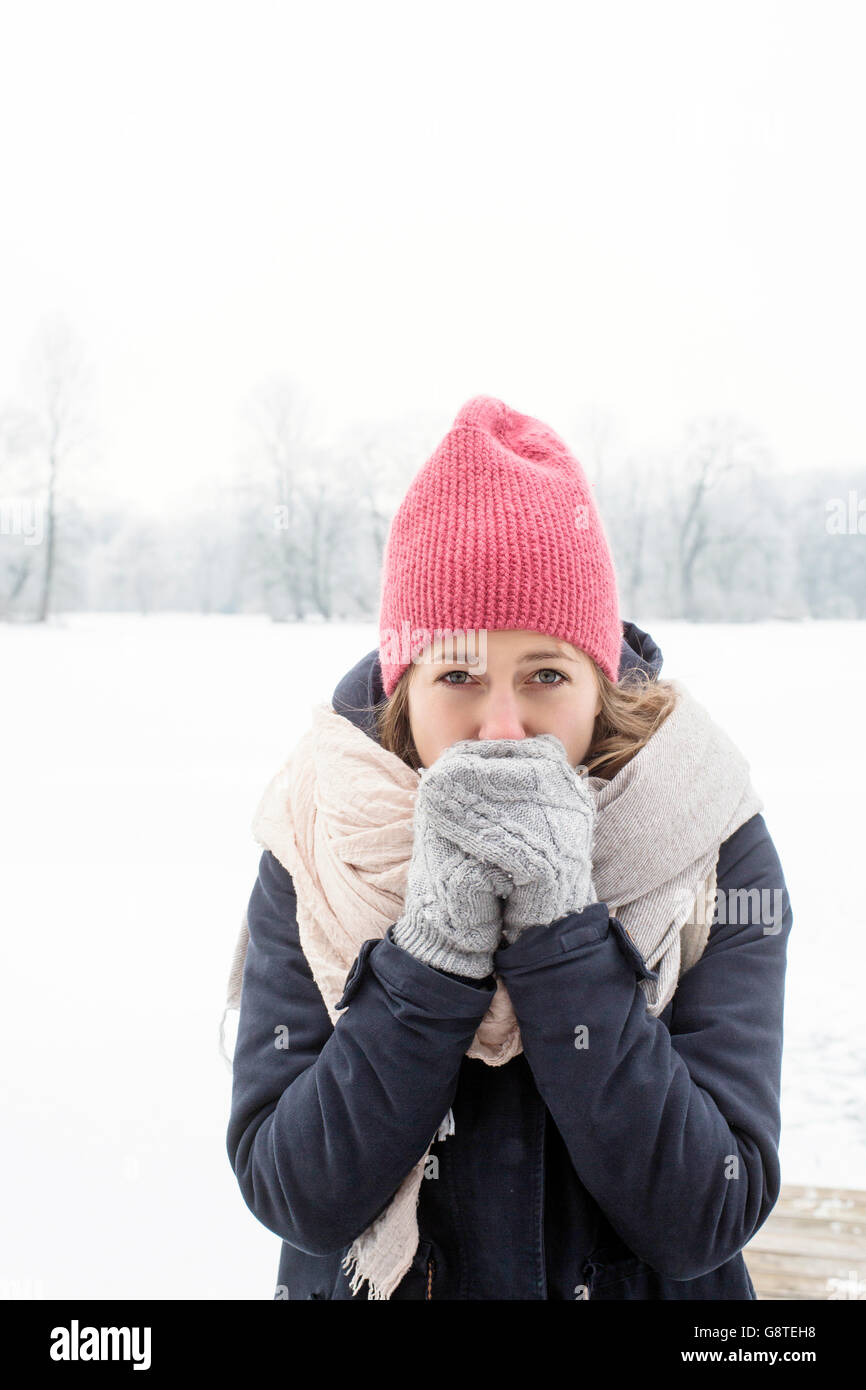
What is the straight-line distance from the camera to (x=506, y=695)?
79 cm

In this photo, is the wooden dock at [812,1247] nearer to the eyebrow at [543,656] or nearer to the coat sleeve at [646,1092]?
the coat sleeve at [646,1092]

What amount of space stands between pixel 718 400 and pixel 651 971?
5194 mm

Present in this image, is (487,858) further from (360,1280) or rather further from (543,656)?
(360,1280)

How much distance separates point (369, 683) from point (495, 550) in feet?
0.75

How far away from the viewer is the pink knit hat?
821mm

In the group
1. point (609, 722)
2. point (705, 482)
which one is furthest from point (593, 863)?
point (705, 482)

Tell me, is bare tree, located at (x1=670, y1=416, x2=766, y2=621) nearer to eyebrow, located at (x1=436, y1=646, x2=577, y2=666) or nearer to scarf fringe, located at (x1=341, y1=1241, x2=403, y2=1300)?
eyebrow, located at (x1=436, y1=646, x2=577, y2=666)

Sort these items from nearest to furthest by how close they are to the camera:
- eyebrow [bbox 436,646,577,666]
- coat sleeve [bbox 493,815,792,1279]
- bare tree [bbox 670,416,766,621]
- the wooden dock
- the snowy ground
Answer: coat sleeve [bbox 493,815,792,1279] → eyebrow [bbox 436,646,577,666] → the wooden dock → the snowy ground → bare tree [bbox 670,416,766,621]

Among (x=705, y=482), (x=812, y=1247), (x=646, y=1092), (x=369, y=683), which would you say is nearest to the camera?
(x=646, y=1092)

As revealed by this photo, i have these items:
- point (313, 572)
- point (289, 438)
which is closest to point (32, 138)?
point (289, 438)

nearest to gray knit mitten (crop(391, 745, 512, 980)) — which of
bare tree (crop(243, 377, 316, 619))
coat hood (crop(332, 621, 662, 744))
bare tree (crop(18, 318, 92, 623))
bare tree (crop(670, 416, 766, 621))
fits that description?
coat hood (crop(332, 621, 662, 744))

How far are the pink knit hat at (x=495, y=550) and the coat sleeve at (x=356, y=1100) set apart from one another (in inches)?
11.5

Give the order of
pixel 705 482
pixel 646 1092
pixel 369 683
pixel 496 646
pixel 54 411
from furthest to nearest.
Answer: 1. pixel 54 411
2. pixel 705 482
3. pixel 369 683
4. pixel 496 646
5. pixel 646 1092
